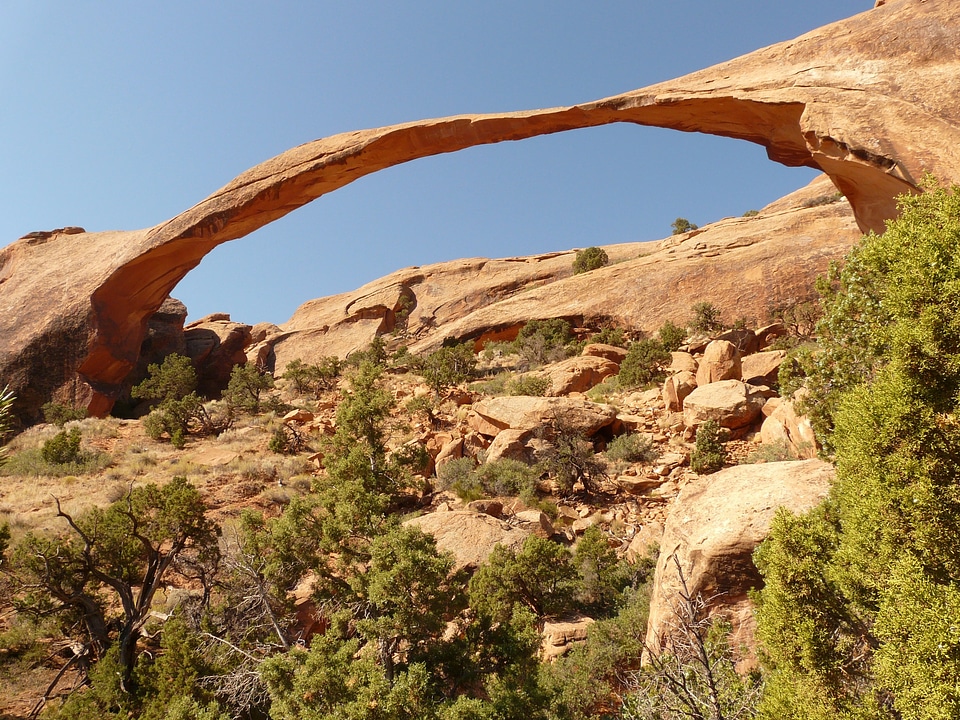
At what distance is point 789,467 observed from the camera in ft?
18.9

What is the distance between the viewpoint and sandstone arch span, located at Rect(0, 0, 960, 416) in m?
7.70

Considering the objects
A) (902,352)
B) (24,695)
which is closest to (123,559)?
(24,695)

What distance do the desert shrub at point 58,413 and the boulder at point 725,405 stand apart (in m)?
17.9

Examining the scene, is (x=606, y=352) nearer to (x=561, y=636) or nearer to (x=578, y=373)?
(x=578, y=373)

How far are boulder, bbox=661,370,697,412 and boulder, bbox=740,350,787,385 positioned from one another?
117 cm

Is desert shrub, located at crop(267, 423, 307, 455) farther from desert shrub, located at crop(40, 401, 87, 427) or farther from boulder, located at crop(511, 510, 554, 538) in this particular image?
desert shrub, located at crop(40, 401, 87, 427)

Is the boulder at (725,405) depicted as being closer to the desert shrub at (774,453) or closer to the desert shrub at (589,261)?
the desert shrub at (774,453)

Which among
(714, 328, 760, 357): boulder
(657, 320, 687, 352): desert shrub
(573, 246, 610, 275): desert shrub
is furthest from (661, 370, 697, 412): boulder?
(573, 246, 610, 275): desert shrub

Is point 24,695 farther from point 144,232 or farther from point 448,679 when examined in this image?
point 144,232

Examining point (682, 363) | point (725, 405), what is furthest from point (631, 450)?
point (682, 363)

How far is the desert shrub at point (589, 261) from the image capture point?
24.9 m

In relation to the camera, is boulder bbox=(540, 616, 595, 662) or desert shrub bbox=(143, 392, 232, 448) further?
desert shrub bbox=(143, 392, 232, 448)

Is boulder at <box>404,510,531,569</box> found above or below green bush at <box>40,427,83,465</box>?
below

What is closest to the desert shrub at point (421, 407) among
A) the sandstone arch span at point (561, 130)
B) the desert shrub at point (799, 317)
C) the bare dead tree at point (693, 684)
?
the sandstone arch span at point (561, 130)
